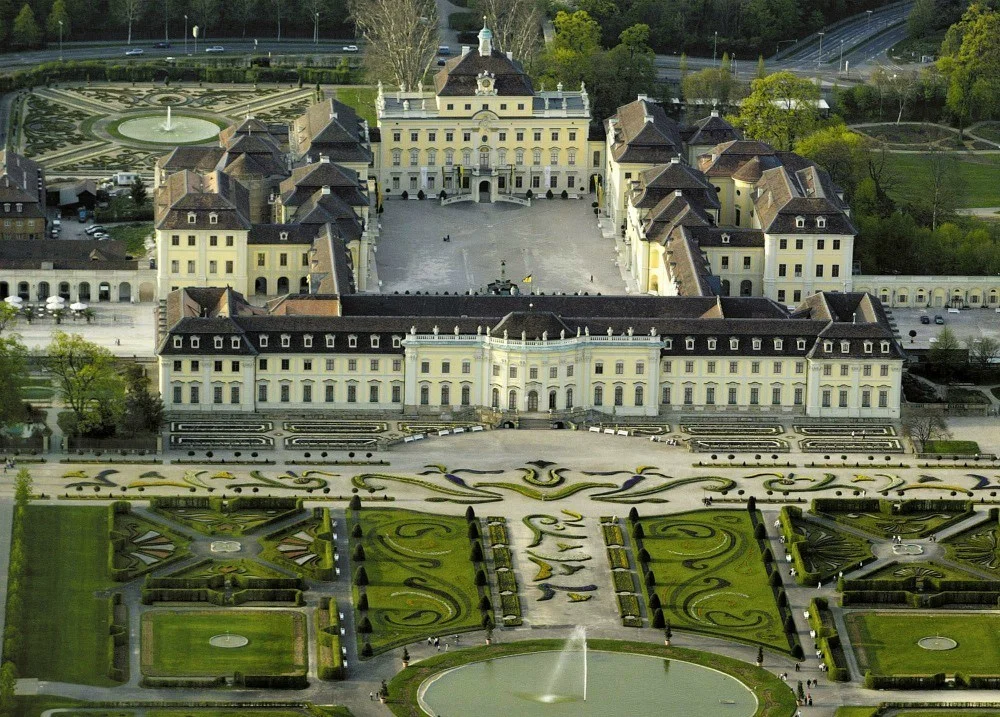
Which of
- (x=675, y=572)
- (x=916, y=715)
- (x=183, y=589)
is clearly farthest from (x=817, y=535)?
(x=183, y=589)

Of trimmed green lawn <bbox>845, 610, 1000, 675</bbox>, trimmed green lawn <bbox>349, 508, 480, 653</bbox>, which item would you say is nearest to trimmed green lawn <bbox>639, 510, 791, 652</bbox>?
trimmed green lawn <bbox>845, 610, 1000, 675</bbox>

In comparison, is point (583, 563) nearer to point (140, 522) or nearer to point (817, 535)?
point (817, 535)

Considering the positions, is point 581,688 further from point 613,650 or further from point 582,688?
point 613,650

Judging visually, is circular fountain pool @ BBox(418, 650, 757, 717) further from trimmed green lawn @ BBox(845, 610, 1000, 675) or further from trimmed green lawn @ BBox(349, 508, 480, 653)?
trimmed green lawn @ BBox(845, 610, 1000, 675)

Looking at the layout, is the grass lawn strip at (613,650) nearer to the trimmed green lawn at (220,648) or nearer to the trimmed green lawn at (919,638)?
the trimmed green lawn at (220,648)

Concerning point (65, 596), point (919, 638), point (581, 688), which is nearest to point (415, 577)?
point (581, 688)

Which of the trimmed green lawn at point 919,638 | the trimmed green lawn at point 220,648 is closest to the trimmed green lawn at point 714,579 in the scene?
the trimmed green lawn at point 919,638
